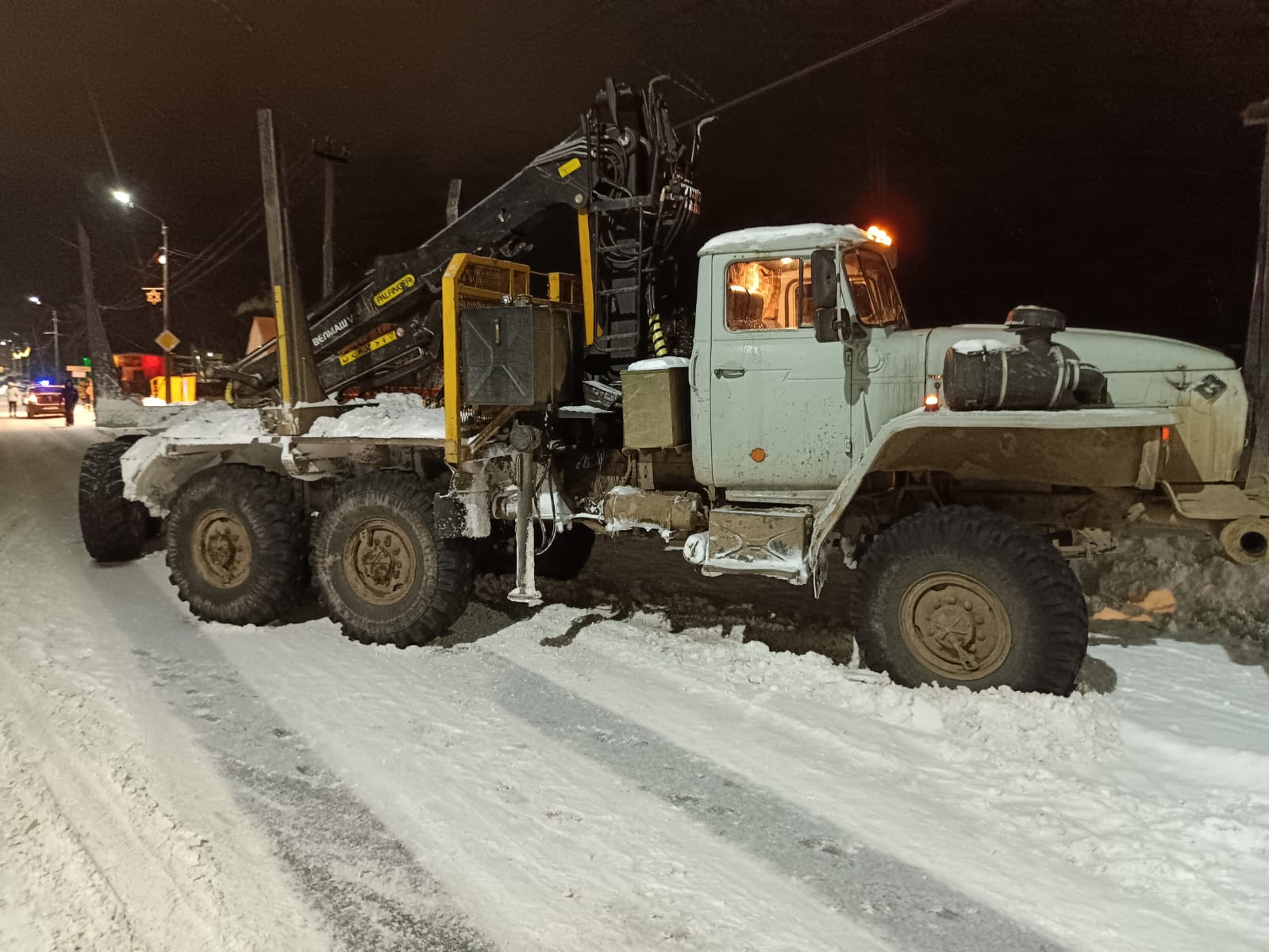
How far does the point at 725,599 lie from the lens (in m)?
7.01

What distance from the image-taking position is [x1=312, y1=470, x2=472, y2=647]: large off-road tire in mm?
5977

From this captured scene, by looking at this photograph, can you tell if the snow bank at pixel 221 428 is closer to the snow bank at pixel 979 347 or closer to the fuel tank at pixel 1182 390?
the snow bank at pixel 979 347

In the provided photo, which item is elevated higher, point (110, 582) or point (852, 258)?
point (852, 258)

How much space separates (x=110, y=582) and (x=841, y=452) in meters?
6.70

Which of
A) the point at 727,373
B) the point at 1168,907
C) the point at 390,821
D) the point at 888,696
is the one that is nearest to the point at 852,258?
the point at 727,373

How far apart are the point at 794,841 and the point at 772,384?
110 inches

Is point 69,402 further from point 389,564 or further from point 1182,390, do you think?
point 1182,390

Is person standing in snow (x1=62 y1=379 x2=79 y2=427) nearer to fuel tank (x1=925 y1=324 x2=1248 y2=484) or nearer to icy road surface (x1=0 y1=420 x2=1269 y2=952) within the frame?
icy road surface (x1=0 y1=420 x2=1269 y2=952)

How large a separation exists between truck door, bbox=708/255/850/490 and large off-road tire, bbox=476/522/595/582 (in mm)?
2378

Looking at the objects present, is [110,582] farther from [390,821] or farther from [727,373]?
[727,373]

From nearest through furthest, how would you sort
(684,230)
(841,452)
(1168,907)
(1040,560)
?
(1168,907), (1040,560), (841,452), (684,230)

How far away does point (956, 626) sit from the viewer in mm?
4680

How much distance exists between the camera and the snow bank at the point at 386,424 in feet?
19.9

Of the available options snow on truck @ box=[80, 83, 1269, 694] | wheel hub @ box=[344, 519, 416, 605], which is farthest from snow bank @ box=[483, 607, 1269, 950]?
wheel hub @ box=[344, 519, 416, 605]
